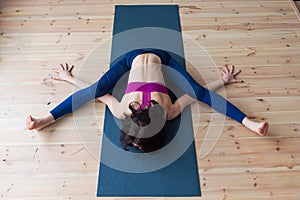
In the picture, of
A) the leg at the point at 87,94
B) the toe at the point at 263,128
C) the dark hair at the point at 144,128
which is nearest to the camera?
the dark hair at the point at 144,128

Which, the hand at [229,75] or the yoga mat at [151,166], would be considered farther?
the hand at [229,75]

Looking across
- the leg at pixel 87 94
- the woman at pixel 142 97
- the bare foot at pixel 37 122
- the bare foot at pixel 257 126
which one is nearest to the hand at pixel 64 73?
the woman at pixel 142 97

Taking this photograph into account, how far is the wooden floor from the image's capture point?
58.3 inches

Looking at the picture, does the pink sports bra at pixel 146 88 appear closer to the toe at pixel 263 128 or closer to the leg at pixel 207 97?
the leg at pixel 207 97

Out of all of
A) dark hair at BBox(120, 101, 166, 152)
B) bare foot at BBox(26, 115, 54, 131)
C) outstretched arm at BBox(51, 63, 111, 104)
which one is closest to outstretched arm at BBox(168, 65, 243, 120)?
dark hair at BBox(120, 101, 166, 152)

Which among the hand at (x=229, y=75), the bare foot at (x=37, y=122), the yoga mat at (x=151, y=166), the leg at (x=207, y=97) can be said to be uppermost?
the hand at (x=229, y=75)

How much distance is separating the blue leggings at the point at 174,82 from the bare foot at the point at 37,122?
0.03m

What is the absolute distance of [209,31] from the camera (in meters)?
2.22

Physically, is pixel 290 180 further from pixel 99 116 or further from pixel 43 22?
pixel 43 22

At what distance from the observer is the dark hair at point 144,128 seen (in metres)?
1.44

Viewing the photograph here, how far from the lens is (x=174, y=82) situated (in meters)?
1.82

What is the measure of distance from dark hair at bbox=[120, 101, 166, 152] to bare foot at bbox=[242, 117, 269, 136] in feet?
1.45

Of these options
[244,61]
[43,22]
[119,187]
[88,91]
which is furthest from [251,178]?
[43,22]

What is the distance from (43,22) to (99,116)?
0.98 meters
